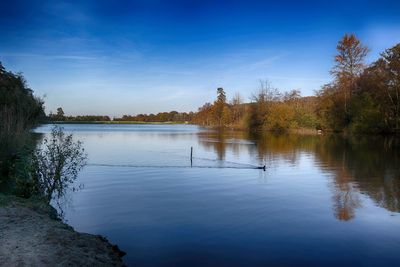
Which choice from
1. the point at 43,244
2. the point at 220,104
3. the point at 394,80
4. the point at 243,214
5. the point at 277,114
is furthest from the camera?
the point at 220,104

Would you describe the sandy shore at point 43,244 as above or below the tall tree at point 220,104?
below

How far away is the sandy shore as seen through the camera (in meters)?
6.07

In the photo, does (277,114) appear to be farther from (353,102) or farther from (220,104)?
(220,104)

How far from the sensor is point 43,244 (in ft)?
21.9

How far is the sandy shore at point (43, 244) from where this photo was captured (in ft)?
Result: 19.9

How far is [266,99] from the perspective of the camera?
89.1m

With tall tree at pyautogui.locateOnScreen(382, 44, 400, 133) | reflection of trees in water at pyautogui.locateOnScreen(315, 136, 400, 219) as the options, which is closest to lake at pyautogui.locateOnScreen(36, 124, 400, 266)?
reflection of trees in water at pyautogui.locateOnScreen(315, 136, 400, 219)

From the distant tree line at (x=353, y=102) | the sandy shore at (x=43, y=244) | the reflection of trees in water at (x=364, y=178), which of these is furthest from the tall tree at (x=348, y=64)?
the sandy shore at (x=43, y=244)

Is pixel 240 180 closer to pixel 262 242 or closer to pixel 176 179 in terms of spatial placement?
pixel 176 179

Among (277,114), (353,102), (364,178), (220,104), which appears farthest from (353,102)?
(220,104)

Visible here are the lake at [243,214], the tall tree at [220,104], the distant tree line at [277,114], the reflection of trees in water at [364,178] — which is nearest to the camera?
the lake at [243,214]

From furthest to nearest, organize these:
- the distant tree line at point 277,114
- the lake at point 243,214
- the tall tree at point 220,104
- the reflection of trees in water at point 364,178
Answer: the tall tree at point 220,104, the distant tree line at point 277,114, the reflection of trees in water at point 364,178, the lake at point 243,214

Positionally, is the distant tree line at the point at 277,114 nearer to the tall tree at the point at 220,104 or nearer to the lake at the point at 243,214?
the tall tree at the point at 220,104

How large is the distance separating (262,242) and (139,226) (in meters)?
3.54
